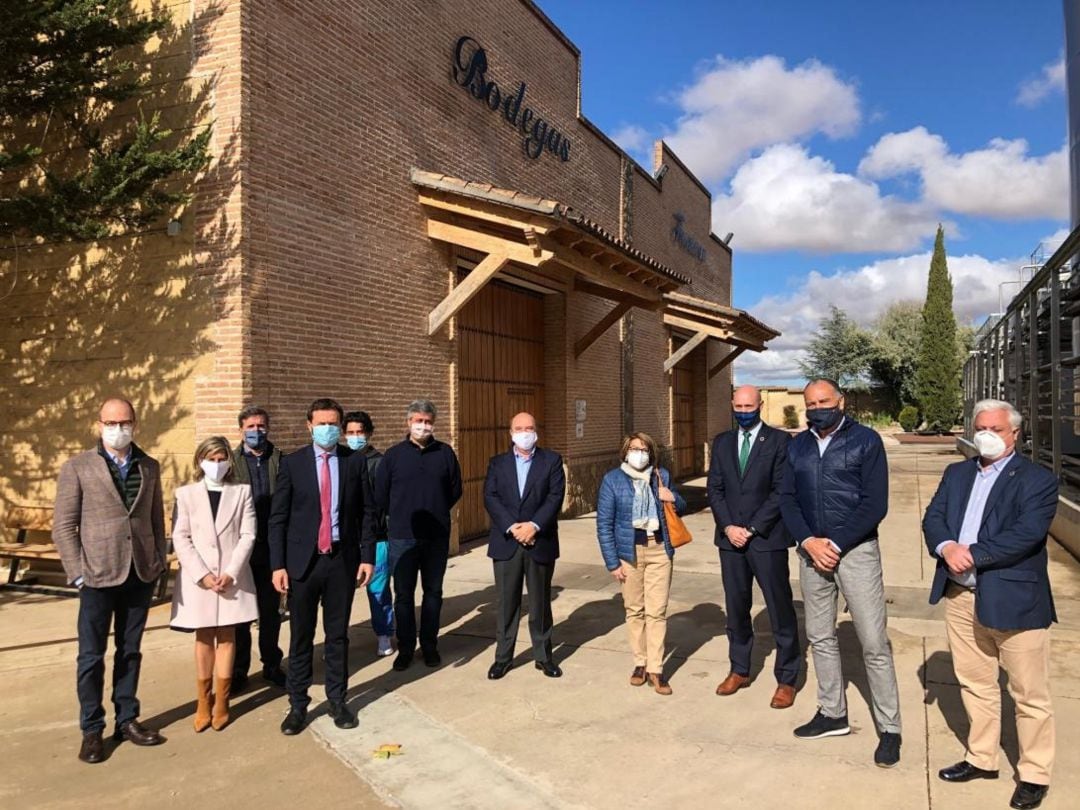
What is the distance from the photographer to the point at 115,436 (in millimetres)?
4215

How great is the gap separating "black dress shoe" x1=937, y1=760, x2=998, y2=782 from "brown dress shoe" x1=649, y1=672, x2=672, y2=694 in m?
1.62

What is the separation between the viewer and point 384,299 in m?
8.89

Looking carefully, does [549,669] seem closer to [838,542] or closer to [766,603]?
[766,603]

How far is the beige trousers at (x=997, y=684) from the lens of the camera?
136 inches

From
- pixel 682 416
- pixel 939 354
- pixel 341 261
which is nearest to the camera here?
pixel 341 261

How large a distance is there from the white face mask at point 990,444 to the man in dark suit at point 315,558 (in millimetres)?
3219

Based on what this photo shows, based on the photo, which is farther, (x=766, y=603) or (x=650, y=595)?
(x=650, y=595)

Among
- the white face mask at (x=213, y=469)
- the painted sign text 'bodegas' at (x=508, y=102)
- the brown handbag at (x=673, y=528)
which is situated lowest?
the brown handbag at (x=673, y=528)

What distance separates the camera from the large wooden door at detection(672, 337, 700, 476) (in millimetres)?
20578

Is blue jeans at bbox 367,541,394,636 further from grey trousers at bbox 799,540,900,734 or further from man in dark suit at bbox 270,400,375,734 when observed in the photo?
grey trousers at bbox 799,540,900,734

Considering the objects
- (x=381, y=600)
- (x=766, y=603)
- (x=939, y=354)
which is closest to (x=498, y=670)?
(x=381, y=600)

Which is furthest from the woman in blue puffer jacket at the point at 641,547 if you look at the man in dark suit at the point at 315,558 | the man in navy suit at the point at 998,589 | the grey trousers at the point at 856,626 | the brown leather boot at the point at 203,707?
the brown leather boot at the point at 203,707

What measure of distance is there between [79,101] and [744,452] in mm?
6869

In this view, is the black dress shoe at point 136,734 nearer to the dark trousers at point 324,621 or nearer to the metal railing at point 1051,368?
the dark trousers at point 324,621
